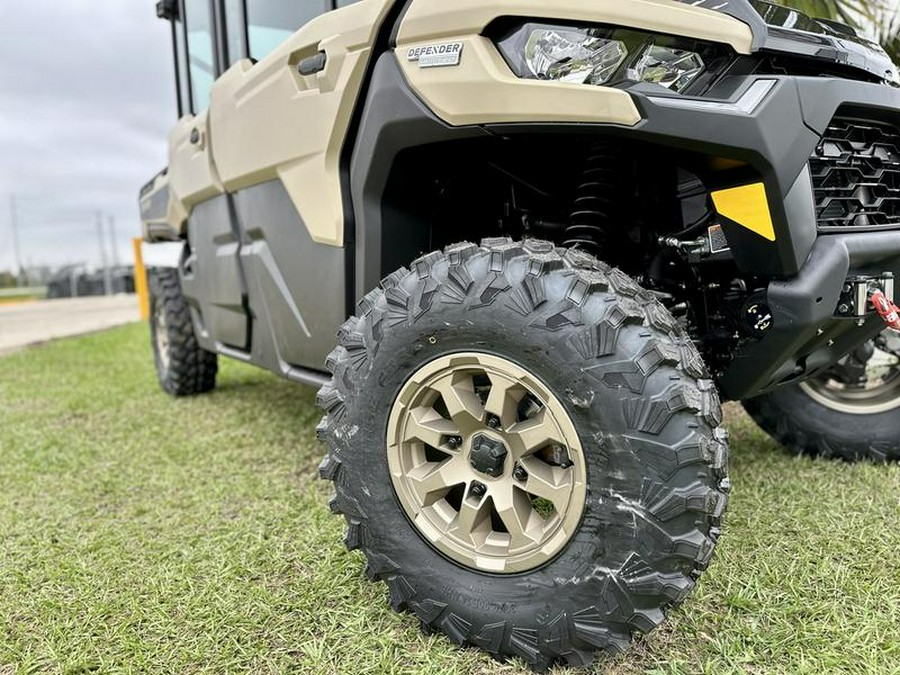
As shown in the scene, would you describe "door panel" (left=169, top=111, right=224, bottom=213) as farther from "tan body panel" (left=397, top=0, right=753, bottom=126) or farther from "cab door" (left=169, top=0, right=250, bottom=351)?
"tan body panel" (left=397, top=0, right=753, bottom=126)

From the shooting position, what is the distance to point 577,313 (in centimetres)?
148

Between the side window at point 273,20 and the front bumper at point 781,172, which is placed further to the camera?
the side window at point 273,20

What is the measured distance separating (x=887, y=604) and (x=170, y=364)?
4.48 meters

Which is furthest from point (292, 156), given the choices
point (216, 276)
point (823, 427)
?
point (823, 427)

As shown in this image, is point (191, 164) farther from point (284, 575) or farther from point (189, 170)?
point (284, 575)

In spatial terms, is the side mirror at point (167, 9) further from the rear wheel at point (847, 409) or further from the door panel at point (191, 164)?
the rear wheel at point (847, 409)

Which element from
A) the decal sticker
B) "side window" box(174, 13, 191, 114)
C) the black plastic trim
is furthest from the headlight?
"side window" box(174, 13, 191, 114)

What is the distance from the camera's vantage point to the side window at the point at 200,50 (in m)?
3.37

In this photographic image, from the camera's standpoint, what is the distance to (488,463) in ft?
5.40

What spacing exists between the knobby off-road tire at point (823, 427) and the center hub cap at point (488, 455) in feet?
5.82

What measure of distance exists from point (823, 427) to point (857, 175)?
4.66ft

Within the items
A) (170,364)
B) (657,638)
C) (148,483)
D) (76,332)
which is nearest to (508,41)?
(657,638)

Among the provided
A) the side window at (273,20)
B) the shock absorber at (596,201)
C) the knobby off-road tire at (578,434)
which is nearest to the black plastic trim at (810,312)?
the knobby off-road tire at (578,434)

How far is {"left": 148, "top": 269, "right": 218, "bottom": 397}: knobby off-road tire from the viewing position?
15.6ft
